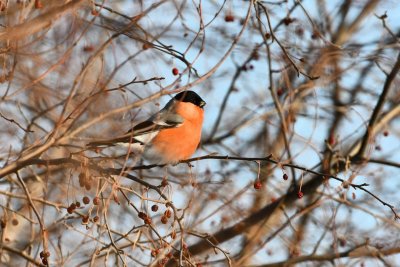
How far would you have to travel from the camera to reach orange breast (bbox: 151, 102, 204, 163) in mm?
4734

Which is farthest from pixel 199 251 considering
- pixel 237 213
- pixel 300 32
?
pixel 300 32

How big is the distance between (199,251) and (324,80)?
1.76 meters

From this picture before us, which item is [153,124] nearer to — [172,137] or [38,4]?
[172,137]

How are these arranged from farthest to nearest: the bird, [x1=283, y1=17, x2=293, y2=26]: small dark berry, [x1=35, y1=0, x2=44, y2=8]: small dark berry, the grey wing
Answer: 1. [x1=283, y1=17, x2=293, y2=26]: small dark berry
2. the bird
3. the grey wing
4. [x1=35, y1=0, x2=44, y2=8]: small dark berry

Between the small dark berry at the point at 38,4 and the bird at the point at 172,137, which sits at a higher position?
the bird at the point at 172,137

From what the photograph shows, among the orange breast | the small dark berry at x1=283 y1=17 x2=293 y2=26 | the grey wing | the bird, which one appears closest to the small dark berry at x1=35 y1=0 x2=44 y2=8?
the grey wing

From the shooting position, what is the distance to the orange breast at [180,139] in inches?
186

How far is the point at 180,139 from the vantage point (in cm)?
485

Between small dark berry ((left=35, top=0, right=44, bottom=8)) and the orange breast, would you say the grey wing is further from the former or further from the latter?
small dark berry ((left=35, top=0, right=44, bottom=8))

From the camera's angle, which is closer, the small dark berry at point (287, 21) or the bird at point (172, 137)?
the bird at point (172, 137)

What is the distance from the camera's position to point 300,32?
6102mm

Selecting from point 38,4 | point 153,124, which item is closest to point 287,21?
point 153,124

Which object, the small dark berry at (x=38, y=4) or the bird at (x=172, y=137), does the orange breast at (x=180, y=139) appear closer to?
the bird at (x=172, y=137)

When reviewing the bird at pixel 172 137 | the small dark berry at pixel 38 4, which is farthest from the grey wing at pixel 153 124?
the small dark berry at pixel 38 4
